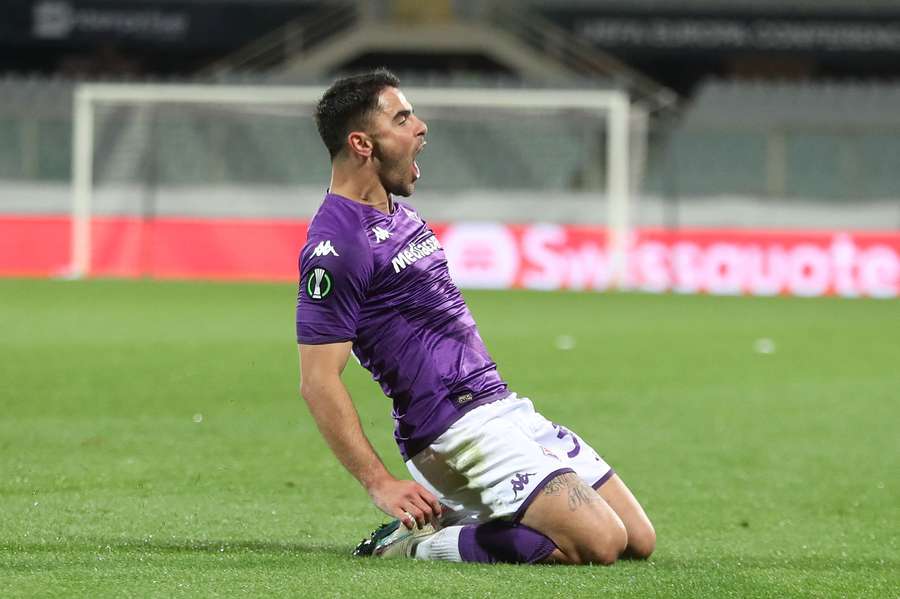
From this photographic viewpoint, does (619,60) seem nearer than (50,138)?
No

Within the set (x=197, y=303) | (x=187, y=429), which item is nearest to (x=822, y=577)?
(x=187, y=429)

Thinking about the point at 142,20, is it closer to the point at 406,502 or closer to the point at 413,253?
the point at 413,253

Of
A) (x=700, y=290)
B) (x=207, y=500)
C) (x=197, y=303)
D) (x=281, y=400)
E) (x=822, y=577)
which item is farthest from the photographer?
(x=700, y=290)

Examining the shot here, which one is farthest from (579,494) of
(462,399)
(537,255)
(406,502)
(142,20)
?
(142,20)

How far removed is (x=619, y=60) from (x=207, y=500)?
2795cm

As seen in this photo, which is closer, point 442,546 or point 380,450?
point 442,546

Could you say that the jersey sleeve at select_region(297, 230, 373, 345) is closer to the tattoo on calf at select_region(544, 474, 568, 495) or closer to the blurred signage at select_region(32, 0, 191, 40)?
the tattoo on calf at select_region(544, 474, 568, 495)

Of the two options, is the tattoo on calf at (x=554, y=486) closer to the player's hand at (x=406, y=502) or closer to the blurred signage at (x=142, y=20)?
the player's hand at (x=406, y=502)

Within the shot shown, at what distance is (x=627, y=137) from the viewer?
26.1 meters

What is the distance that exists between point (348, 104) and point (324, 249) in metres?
0.47

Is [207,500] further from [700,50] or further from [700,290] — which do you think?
[700,50]

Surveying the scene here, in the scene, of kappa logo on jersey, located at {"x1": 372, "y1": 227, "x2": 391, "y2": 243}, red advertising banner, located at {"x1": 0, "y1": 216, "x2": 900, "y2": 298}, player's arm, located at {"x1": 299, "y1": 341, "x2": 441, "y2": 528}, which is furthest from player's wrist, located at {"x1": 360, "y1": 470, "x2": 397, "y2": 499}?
red advertising banner, located at {"x1": 0, "y1": 216, "x2": 900, "y2": 298}

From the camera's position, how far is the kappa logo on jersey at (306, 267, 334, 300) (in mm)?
4438

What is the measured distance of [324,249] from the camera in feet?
14.7
